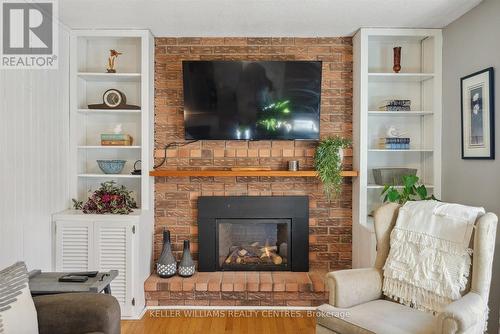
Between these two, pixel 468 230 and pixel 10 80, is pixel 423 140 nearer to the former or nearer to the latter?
pixel 468 230

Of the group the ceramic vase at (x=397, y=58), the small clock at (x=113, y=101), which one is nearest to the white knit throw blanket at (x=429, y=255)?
the ceramic vase at (x=397, y=58)

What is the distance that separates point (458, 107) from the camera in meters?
3.02

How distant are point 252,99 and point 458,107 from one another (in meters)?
1.69

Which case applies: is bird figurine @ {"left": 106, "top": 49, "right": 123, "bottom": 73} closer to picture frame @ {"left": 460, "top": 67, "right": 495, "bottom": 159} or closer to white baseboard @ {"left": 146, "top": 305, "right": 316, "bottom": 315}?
white baseboard @ {"left": 146, "top": 305, "right": 316, "bottom": 315}

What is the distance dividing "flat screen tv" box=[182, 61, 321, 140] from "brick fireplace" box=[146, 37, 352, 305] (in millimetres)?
189

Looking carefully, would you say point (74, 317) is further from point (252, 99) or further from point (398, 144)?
point (398, 144)

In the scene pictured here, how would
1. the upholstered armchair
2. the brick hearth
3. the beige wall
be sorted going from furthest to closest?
1. the brick hearth
2. the beige wall
3. the upholstered armchair

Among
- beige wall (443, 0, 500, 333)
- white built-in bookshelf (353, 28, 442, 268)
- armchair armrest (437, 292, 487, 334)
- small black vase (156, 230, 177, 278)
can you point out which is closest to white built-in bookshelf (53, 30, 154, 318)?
small black vase (156, 230, 177, 278)

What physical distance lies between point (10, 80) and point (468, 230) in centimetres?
293

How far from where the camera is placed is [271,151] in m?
3.53

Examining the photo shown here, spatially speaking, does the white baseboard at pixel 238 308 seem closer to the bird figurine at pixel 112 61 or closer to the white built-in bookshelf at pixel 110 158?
the white built-in bookshelf at pixel 110 158

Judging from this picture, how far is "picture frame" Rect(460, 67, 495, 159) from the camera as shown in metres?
→ 2.57

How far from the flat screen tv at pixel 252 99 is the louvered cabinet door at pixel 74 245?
1.16 meters

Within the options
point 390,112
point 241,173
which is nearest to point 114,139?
point 241,173
